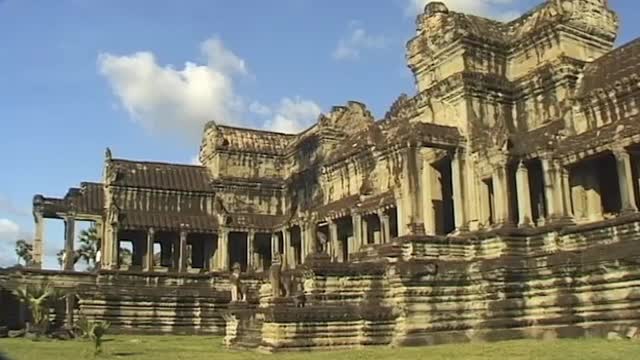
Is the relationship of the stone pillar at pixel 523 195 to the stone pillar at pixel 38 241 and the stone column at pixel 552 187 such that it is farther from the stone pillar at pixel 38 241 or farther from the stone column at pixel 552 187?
the stone pillar at pixel 38 241

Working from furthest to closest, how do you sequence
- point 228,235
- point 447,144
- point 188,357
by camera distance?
1. point 228,235
2. point 447,144
3. point 188,357

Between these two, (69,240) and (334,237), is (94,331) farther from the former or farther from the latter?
(69,240)

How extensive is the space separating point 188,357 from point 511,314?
1006 cm

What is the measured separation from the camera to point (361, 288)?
25688 mm

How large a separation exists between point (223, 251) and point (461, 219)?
80.3 ft

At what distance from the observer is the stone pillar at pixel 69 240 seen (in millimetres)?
46562

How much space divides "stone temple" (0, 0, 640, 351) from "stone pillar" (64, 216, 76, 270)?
0.10 m

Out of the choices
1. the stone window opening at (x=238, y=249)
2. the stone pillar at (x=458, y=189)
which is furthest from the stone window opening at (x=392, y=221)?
the stone window opening at (x=238, y=249)

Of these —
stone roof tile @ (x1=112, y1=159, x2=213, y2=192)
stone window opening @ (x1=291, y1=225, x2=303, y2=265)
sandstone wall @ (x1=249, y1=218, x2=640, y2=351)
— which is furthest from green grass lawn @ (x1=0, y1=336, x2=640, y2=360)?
stone roof tile @ (x1=112, y1=159, x2=213, y2=192)

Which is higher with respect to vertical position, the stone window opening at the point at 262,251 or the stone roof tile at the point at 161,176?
the stone roof tile at the point at 161,176

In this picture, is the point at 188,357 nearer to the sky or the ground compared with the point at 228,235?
nearer to the ground

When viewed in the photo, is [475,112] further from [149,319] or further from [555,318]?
[149,319]

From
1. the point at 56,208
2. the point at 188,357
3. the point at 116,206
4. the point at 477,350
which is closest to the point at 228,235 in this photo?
the point at 116,206

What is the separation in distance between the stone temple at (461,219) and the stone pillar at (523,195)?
0.08m
